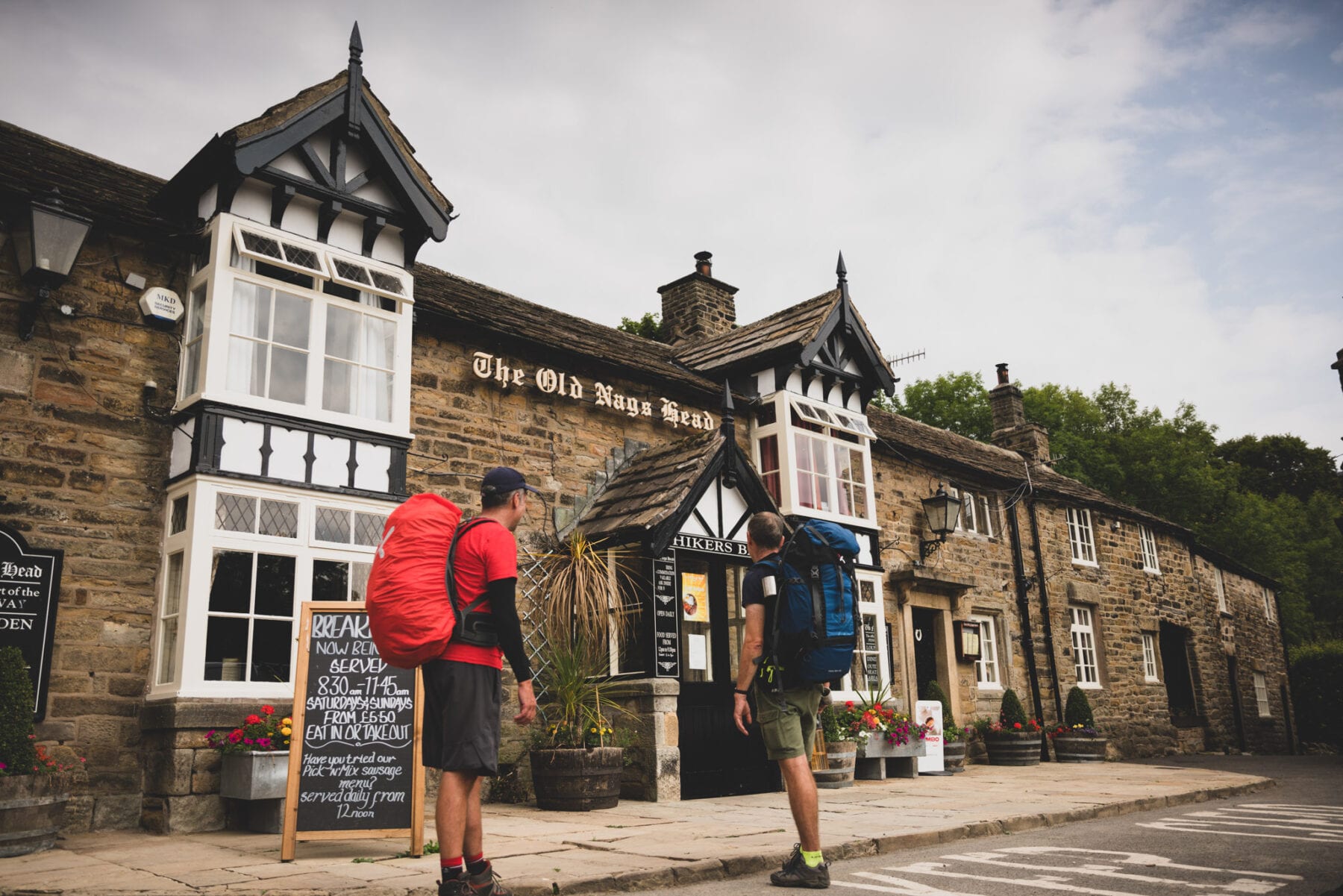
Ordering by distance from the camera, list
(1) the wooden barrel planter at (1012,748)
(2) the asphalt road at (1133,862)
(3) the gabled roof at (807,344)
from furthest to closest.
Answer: (1) the wooden barrel planter at (1012,748)
(3) the gabled roof at (807,344)
(2) the asphalt road at (1133,862)

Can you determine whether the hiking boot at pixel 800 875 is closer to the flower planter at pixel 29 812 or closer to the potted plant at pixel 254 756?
the potted plant at pixel 254 756

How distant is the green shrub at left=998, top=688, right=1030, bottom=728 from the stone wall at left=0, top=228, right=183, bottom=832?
39.7 ft

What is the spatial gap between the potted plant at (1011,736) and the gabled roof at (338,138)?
435 inches

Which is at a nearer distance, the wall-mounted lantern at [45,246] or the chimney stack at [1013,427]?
the wall-mounted lantern at [45,246]

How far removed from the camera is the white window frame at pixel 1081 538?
18.5m

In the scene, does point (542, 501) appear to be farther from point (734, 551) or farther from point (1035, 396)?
point (1035, 396)

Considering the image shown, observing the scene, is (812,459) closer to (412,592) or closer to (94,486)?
(94,486)

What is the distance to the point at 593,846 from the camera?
574 centimetres

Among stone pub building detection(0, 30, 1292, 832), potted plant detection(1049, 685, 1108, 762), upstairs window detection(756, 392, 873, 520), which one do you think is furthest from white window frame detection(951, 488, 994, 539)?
upstairs window detection(756, 392, 873, 520)

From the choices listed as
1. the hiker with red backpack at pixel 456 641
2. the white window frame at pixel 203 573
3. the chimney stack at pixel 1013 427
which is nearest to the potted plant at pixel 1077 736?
the chimney stack at pixel 1013 427

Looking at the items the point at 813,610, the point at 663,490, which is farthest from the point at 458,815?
the point at 663,490

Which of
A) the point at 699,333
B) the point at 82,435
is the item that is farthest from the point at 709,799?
the point at 699,333

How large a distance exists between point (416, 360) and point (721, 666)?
14.6 feet

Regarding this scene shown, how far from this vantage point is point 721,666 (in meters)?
10.1
